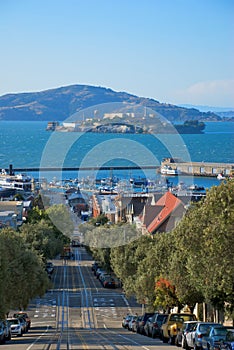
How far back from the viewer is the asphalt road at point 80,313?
41781 millimetres

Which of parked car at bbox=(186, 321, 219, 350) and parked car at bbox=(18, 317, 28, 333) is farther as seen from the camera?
parked car at bbox=(18, 317, 28, 333)

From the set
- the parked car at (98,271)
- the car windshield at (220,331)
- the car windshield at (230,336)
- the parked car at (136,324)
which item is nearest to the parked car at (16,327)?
the parked car at (136,324)

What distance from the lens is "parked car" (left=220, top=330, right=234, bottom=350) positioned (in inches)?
1055

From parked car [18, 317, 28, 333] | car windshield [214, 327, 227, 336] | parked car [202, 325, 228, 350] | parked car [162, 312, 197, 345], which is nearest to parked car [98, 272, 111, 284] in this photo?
parked car [18, 317, 28, 333]

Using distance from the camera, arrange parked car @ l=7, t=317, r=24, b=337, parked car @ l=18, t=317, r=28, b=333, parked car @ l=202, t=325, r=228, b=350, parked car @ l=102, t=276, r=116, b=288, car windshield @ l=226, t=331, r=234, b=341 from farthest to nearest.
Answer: parked car @ l=102, t=276, r=116, b=288 < parked car @ l=18, t=317, r=28, b=333 < parked car @ l=7, t=317, r=24, b=337 < parked car @ l=202, t=325, r=228, b=350 < car windshield @ l=226, t=331, r=234, b=341

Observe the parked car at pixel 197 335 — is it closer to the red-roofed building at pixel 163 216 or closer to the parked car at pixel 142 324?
the parked car at pixel 142 324

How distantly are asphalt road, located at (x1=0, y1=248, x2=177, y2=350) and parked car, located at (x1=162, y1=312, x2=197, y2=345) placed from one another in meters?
2.13

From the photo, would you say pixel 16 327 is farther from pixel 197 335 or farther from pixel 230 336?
pixel 230 336

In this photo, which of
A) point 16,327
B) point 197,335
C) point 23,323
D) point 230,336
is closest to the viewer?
point 230,336

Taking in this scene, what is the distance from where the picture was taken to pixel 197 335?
103ft

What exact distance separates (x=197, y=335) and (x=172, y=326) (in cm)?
727

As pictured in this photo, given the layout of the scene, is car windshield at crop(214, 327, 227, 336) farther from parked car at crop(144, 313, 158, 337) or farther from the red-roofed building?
the red-roofed building

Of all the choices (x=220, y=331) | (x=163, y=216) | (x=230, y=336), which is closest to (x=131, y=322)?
(x=220, y=331)

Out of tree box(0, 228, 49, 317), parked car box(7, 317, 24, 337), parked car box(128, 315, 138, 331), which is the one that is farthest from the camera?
tree box(0, 228, 49, 317)
